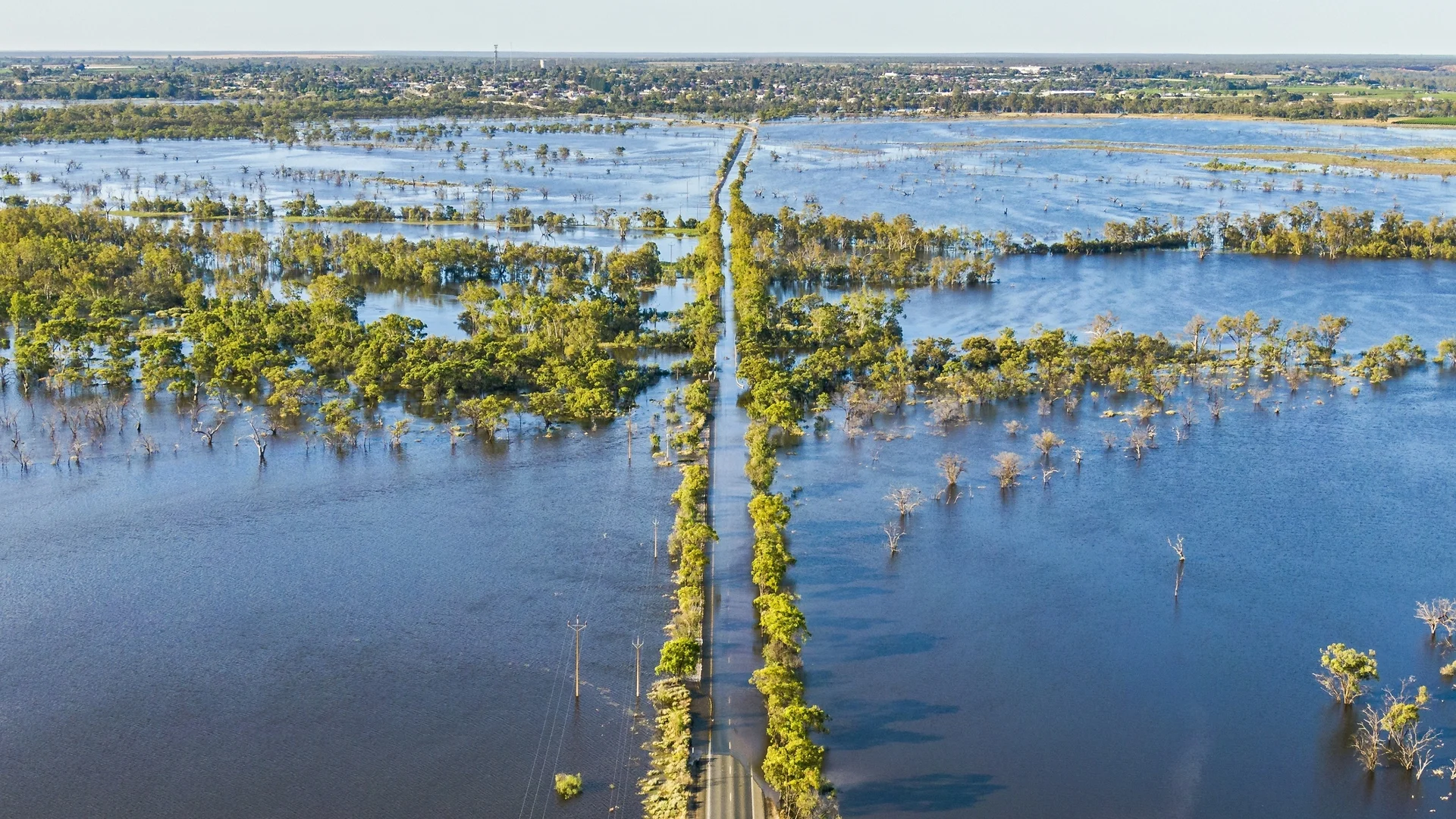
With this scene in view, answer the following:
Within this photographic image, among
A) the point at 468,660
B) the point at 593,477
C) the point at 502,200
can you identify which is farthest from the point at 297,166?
the point at 468,660

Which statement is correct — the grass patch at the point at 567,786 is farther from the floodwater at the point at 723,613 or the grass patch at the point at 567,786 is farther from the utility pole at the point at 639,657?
the utility pole at the point at 639,657

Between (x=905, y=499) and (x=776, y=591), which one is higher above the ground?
(x=905, y=499)

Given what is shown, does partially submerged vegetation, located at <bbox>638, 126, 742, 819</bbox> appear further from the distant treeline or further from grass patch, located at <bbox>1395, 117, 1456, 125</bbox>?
grass patch, located at <bbox>1395, 117, 1456, 125</bbox>

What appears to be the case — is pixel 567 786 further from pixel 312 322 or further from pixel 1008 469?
pixel 312 322

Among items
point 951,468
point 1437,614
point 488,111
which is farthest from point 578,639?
point 488,111

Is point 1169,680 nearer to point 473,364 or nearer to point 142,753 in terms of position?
point 142,753

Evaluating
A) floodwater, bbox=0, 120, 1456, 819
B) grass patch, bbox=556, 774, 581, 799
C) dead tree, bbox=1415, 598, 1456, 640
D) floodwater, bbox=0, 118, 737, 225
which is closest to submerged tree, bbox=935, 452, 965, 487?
floodwater, bbox=0, 120, 1456, 819
